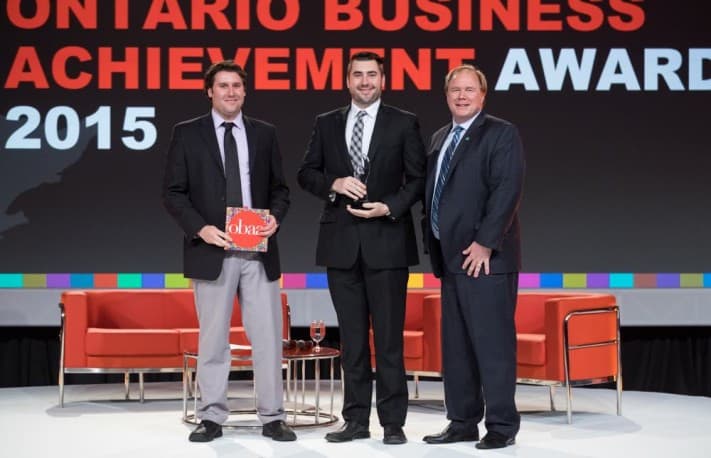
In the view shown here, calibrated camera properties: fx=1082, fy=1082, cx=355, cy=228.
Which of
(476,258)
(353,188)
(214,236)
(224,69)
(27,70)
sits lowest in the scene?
(476,258)

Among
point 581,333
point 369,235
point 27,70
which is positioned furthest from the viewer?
point 27,70

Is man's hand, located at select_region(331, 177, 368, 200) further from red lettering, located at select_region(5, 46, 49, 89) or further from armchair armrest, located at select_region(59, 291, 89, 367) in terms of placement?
red lettering, located at select_region(5, 46, 49, 89)

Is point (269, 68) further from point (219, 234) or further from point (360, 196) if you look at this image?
point (360, 196)

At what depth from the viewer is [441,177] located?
491 cm

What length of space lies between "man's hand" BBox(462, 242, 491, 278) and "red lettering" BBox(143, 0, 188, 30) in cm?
373

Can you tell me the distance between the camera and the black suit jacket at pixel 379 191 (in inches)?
192

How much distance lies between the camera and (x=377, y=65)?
16.0ft

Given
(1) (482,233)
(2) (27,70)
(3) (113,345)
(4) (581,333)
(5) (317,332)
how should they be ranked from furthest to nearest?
(2) (27,70), (3) (113,345), (4) (581,333), (5) (317,332), (1) (482,233)

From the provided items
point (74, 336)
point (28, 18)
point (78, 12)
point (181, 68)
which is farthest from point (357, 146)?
point (28, 18)

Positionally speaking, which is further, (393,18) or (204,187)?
(393,18)

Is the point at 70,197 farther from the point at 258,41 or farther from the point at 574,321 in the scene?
the point at 574,321

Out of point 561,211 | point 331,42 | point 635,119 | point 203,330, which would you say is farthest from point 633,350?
point 203,330

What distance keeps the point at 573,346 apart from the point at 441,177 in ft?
5.57

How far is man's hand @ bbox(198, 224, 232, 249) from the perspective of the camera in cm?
490
